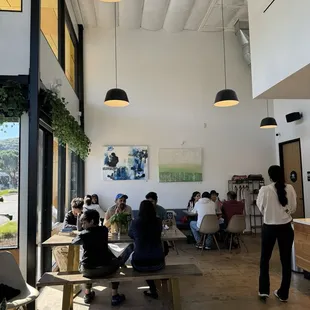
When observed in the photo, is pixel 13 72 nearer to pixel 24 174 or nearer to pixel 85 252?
pixel 24 174

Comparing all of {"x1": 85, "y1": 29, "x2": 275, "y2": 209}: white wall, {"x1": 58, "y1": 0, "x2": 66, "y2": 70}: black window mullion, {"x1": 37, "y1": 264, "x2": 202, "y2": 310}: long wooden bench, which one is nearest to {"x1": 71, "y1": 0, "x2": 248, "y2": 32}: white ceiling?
{"x1": 85, "y1": 29, "x2": 275, "y2": 209}: white wall

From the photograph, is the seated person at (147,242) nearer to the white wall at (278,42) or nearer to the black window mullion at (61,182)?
the white wall at (278,42)

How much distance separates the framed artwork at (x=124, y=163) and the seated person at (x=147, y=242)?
4600 mm


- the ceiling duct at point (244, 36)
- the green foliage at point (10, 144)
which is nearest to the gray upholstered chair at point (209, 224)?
the green foliage at point (10, 144)

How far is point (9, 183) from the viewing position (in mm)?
3674

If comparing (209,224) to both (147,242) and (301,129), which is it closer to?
(147,242)

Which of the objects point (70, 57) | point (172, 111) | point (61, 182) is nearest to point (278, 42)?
point (61, 182)

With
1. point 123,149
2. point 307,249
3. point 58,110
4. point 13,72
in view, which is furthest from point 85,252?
point 123,149

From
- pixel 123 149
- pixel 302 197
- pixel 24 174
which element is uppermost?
pixel 123 149

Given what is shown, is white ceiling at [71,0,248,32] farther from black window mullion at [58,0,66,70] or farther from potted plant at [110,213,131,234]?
potted plant at [110,213,131,234]

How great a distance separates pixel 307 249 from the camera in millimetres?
3943

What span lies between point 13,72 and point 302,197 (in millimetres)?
6476

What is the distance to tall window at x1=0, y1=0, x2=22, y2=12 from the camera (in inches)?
148

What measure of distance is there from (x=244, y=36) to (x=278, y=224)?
5892 mm
